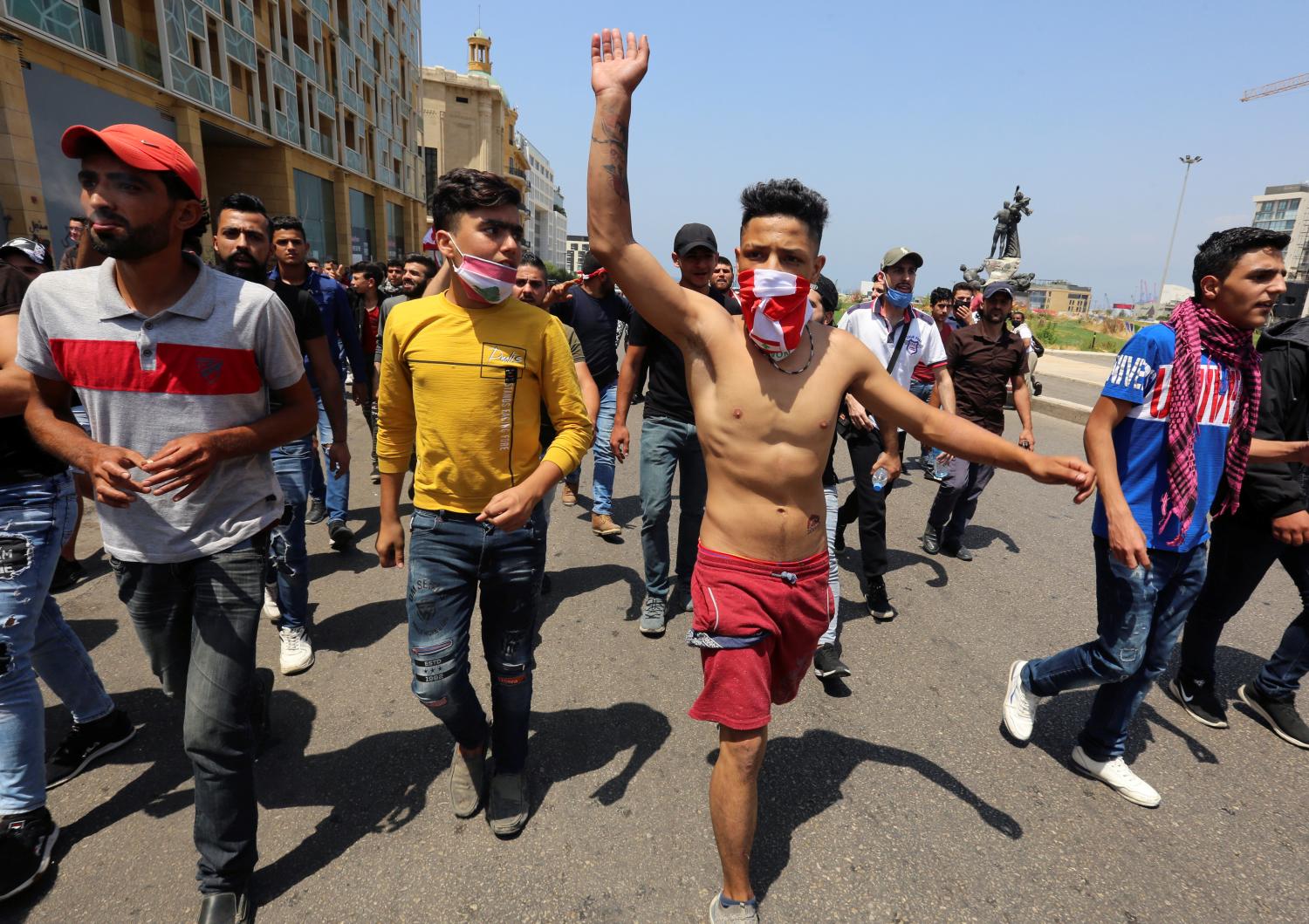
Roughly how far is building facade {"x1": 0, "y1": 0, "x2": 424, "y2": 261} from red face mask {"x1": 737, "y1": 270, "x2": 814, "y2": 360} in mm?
14100

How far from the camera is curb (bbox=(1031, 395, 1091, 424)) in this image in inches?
462

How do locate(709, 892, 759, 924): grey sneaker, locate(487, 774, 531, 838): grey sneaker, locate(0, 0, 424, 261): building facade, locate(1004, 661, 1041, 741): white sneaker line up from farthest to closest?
locate(0, 0, 424, 261): building facade < locate(1004, 661, 1041, 741): white sneaker < locate(487, 774, 531, 838): grey sneaker < locate(709, 892, 759, 924): grey sneaker

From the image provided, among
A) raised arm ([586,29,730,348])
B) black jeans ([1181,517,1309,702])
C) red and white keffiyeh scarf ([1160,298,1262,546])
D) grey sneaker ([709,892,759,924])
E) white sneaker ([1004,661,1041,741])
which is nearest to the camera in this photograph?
Answer: raised arm ([586,29,730,348])

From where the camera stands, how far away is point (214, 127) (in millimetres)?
19453

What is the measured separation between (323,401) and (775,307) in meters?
2.52

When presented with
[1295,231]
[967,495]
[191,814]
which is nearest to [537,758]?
[191,814]

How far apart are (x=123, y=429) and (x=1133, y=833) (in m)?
3.73

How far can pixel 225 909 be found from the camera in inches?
79.2

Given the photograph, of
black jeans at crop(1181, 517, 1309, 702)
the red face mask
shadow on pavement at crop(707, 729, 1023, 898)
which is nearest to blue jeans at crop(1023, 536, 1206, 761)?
shadow on pavement at crop(707, 729, 1023, 898)

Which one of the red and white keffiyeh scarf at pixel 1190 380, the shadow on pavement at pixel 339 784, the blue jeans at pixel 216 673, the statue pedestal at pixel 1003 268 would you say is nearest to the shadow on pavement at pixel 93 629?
the shadow on pavement at pixel 339 784

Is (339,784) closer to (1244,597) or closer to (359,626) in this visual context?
(359,626)

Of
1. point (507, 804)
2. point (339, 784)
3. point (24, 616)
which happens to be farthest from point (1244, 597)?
point (24, 616)

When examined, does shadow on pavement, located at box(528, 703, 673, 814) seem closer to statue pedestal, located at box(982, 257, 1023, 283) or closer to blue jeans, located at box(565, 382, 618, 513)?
blue jeans, located at box(565, 382, 618, 513)

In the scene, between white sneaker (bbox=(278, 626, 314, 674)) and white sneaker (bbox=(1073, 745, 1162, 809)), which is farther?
white sneaker (bbox=(278, 626, 314, 674))
